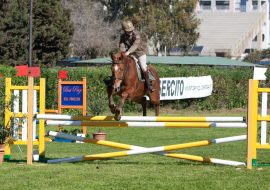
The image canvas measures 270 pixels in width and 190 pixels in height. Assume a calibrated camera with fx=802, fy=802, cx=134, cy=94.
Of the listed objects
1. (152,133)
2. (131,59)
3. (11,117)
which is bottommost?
(152,133)

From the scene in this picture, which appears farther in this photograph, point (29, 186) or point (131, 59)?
point (131, 59)

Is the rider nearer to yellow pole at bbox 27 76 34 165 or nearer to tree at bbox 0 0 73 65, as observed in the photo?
yellow pole at bbox 27 76 34 165

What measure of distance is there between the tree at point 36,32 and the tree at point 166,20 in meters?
14.9

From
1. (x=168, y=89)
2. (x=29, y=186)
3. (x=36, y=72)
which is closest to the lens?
(x=29, y=186)

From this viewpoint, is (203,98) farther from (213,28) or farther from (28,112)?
(213,28)

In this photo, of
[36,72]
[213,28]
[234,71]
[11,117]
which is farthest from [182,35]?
[11,117]

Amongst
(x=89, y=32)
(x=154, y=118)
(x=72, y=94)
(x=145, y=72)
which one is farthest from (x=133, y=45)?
(x=89, y=32)

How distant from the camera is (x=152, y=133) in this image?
3116 centimetres

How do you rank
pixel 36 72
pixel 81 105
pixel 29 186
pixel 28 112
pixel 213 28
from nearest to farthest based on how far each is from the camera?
pixel 29 186
pixel 28 112
pixel 36 72
pixel 81 105
pixel 213 28

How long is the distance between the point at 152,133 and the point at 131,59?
1536 cm

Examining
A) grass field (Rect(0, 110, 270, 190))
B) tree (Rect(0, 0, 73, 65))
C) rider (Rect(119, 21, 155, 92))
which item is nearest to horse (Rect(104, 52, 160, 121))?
rider (Rect(119, 21, 155, 92))

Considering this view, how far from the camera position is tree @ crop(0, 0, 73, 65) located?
57.2 meters

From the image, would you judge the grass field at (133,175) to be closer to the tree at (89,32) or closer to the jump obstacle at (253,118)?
the jump obstacle at (253,118)

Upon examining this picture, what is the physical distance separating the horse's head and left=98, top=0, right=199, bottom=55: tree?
58.2 m
